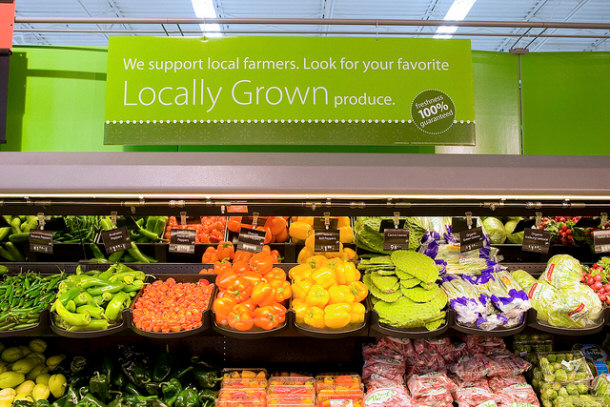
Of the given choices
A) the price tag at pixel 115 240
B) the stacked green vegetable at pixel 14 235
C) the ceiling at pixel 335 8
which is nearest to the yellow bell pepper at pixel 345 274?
the price tag at pixel 115 240

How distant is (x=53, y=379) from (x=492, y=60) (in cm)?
355

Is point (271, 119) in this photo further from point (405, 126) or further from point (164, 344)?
point (164, 344)

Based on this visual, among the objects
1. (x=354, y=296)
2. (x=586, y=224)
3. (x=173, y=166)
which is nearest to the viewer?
(x=173, y=166)

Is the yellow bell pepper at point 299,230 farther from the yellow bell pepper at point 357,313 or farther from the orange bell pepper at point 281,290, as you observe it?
the yellow bell pepper at point 357,313

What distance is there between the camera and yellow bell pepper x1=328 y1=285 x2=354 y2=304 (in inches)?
99.0

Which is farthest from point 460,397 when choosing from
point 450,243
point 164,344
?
point 164,344

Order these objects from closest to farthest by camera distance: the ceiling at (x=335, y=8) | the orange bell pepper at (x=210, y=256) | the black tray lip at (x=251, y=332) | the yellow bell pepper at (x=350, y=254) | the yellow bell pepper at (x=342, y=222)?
the black tray lip at (x=251, y=332)
the yellow bell pepper at (x=350, y=254)
the orange bell pepper at (x=210, y=256)
the yellow bell pepper at (x=342, y=222)
the ceiling at (x=335, y=8)

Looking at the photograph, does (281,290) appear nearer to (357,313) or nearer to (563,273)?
(357,313)

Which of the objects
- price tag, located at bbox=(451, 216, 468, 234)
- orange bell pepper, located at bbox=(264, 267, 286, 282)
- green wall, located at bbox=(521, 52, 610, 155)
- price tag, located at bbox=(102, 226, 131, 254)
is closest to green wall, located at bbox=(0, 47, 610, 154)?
green wall, located at bbox=(521, 52, 610, 155)

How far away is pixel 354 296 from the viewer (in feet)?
8.36

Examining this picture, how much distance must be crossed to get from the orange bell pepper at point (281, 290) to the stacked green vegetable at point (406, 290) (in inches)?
19.7

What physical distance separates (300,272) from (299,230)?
34.2 inches

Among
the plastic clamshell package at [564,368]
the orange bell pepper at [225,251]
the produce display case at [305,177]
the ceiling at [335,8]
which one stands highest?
the ceiling at [335,8]

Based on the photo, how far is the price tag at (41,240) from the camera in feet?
8.62
